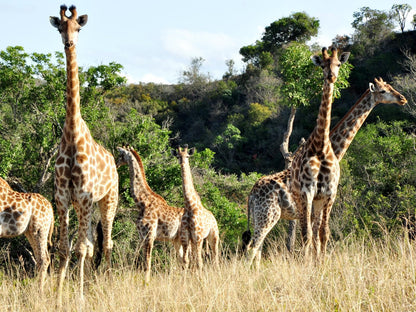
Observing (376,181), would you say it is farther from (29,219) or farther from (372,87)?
(29,219)

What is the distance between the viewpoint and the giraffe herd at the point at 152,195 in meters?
5.78

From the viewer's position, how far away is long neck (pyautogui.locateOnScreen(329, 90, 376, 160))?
7.48 metres

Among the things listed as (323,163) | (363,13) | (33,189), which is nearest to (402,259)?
(323,163)

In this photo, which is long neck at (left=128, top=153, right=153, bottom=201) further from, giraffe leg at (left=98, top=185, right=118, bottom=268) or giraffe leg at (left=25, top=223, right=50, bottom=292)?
giraffe leg at (left=98, top=185, right=118, bottom=268)

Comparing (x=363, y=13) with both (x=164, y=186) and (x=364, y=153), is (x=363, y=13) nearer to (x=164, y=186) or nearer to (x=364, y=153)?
(x=364, y=153)

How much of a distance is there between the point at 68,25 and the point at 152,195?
3980 mm

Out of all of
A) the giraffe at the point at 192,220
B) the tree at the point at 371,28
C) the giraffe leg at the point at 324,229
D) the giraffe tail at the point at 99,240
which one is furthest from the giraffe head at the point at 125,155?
the tree at the point at 371,28

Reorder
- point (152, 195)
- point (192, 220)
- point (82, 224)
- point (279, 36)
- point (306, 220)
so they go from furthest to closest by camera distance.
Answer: point (279, 36) < point (152, 195) < point (192, 220) < point (306, 220) < point (82, 224)

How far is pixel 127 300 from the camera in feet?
16.4

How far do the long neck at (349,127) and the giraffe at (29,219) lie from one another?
507 centimetres

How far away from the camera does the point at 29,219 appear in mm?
8172

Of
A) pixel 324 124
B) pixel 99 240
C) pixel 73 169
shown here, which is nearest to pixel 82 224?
pixel 73 169

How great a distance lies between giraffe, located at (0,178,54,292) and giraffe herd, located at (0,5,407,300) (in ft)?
0.05

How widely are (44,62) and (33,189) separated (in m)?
3.36
